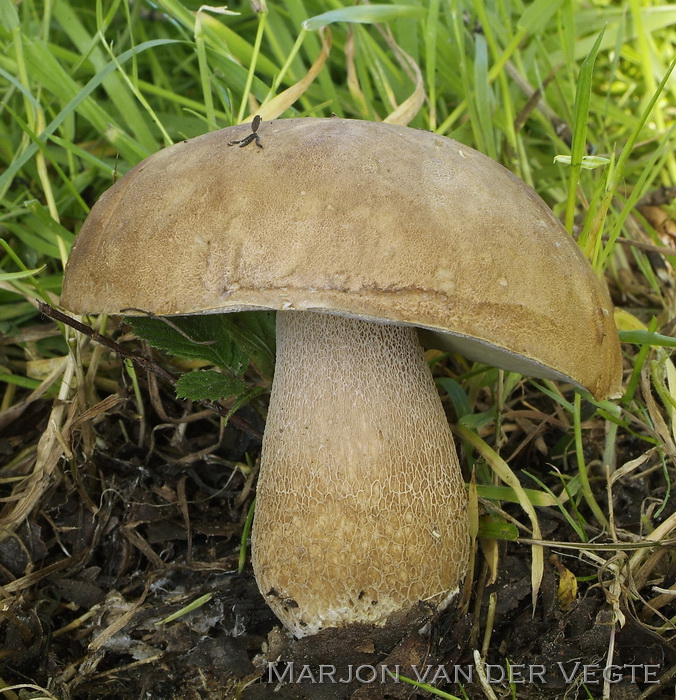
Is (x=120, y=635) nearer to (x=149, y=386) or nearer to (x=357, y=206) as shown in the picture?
(x=149, y=386)

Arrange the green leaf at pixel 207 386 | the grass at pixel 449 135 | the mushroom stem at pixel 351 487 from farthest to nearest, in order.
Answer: the grass at pixel 449 135 → the green leaf at pixel 207 386 → the mushroom stem at pixel 351 487

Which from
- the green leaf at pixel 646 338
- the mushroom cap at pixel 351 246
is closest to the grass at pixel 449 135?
the green leaf at pixel 646 338

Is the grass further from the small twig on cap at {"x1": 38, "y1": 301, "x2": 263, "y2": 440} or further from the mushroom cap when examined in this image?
the mushroom cap

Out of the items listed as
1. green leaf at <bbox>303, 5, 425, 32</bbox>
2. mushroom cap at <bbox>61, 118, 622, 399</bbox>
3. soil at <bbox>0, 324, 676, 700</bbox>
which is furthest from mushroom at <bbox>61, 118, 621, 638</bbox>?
green leaf at <bbox>303, 5, 425, 32</bbox>

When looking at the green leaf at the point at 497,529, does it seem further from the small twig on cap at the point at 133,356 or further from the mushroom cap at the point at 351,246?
the small twig on cap at the point at 133,356

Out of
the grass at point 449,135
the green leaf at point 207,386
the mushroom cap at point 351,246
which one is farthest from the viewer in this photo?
the grass at point 449,135

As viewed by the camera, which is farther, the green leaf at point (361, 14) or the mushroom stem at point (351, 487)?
the green leaf at point (361, 14)
